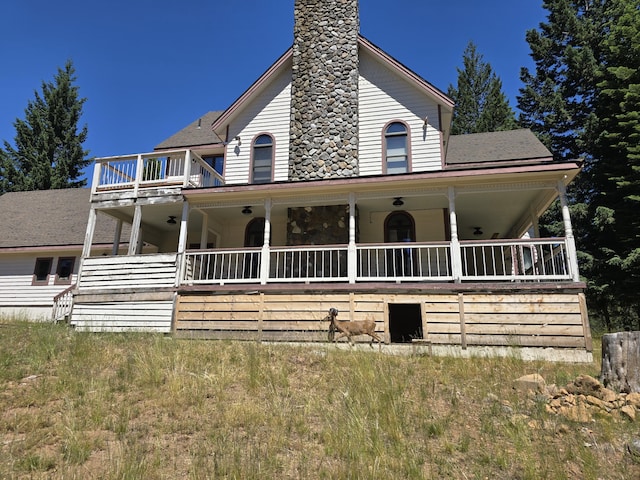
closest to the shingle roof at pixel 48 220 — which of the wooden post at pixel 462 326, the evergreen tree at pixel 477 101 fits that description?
the wooden post at pixel 462 326

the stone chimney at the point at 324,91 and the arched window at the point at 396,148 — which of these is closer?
the arched window at the point at 396,148

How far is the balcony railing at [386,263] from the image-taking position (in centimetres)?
1001

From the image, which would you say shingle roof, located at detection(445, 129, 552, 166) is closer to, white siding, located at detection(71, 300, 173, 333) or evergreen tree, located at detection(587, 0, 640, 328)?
evergreen tree, located at detection(587, 0, 640, 328)

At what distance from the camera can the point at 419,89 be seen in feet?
45.8

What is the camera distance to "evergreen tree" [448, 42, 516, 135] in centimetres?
3603

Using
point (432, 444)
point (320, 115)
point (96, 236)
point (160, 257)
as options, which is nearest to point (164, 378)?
point (432, 444)

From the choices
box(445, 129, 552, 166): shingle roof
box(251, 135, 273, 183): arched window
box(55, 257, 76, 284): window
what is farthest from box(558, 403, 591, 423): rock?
box(55, 257, 76, 284): window

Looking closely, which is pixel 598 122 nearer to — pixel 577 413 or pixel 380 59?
pixel 380 59

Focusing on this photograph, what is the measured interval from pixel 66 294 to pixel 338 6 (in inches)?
585

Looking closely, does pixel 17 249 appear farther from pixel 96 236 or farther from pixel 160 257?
pixel 160 257

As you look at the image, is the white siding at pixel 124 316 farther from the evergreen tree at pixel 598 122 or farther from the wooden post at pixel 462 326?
the evergreen tree at pixel 598 122

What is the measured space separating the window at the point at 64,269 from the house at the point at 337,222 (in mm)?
1557

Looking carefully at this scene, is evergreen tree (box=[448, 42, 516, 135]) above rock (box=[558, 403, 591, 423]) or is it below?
above

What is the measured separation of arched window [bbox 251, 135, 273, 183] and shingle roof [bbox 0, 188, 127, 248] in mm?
7306
